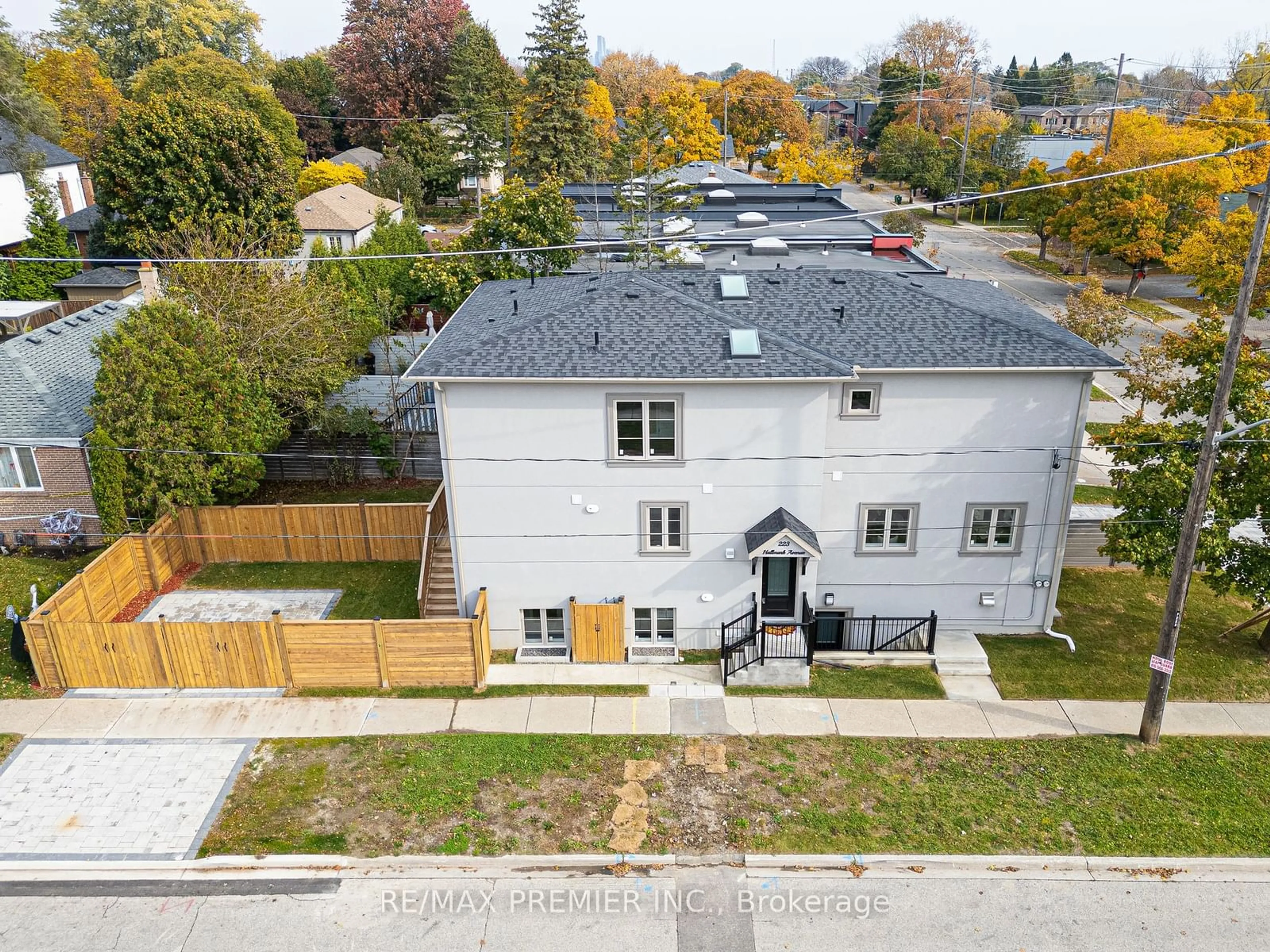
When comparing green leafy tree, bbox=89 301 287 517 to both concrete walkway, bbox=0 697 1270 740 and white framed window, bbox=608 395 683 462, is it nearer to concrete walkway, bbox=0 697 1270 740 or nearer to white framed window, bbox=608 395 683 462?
concrete walkway, bbox=0 697 1270 740

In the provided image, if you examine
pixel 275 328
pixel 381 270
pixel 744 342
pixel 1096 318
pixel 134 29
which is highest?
pixel 134 29

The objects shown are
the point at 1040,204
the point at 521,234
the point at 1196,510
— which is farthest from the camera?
the point at 1040,204

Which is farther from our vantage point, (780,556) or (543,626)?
(543,626)

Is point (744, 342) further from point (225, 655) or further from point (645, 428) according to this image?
point (225, 655)

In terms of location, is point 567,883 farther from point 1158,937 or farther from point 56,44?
point 56,44

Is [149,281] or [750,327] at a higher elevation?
[149,281]

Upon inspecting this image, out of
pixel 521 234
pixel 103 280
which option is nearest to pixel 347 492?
pixel 521 234

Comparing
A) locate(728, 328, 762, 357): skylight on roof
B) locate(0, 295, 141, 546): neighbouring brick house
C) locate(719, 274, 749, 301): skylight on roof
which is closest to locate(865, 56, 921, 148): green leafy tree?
locate(719, 274, 749, 301): skylight on roof

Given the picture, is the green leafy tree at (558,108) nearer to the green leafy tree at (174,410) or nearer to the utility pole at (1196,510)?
the green leafy tree at (174,410)
